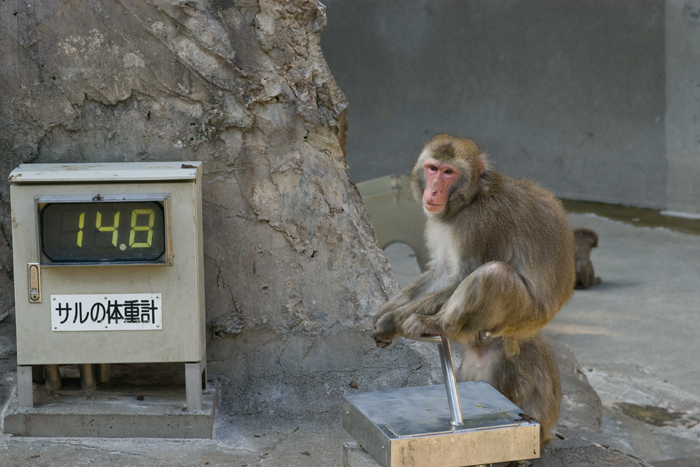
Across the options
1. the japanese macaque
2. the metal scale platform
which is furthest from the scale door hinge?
the japanese macaque

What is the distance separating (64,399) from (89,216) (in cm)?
90

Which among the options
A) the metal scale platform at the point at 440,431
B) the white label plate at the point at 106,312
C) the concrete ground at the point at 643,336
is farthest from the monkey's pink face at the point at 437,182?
the concrete ground at the point at 643,336

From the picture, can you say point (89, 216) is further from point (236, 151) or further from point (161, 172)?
point (236, 151)

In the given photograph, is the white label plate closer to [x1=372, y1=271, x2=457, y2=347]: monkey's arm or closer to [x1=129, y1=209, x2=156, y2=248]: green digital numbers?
[x1=129, y1=209, x2=156, y2=248]: green digital numbers

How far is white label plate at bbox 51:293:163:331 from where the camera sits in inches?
141

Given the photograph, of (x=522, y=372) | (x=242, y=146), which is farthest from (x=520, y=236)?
(x=242, y=146)

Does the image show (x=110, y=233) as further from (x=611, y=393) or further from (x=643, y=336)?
(x=643, y=336)

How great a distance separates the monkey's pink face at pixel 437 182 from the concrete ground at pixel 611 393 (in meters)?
1.32

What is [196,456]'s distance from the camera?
351cm

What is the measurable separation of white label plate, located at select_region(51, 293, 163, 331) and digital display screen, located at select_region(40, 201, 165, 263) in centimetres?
18

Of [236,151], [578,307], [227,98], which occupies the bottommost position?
[578,307]

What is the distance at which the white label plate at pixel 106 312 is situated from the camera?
359 centimetres

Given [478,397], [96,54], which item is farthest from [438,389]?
[96,54]

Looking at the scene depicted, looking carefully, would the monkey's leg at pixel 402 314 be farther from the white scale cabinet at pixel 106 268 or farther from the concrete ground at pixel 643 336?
the concrete ground at pixel 643 336
